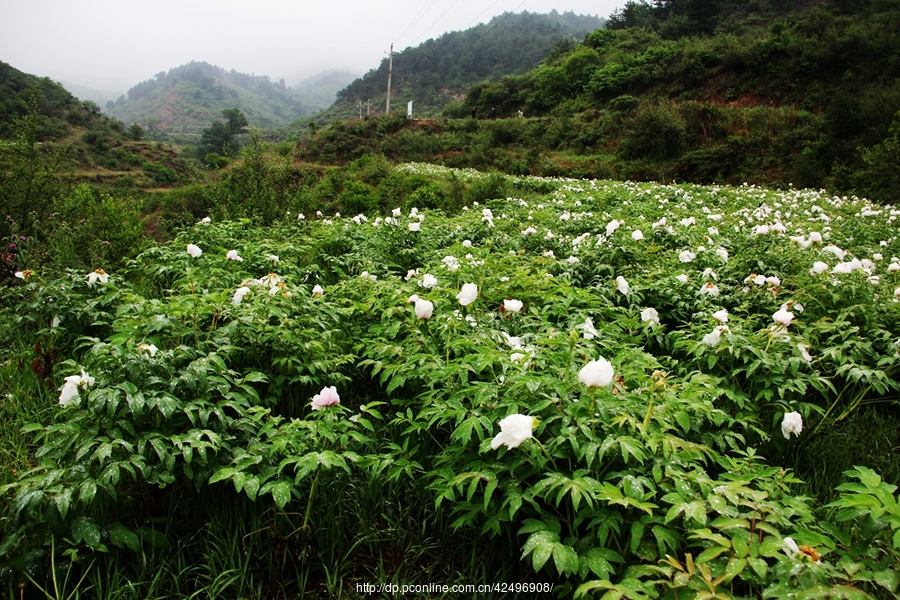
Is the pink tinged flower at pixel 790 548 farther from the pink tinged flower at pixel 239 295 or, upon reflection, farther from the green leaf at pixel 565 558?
the pink tinged flower at pixel 239 295

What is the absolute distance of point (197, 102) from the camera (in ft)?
330

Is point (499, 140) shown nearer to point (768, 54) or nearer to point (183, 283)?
point (768, 54)

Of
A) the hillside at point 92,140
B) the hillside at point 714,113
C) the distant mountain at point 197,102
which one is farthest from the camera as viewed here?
the distant mountain at point 197,102

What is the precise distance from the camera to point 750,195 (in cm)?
868

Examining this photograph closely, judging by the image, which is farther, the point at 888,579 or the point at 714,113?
the point at 714,113

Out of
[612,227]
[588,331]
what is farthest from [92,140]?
[588,331]

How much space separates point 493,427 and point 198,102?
124426mm

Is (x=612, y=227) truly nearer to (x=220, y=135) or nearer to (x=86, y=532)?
(x=86, y=532)

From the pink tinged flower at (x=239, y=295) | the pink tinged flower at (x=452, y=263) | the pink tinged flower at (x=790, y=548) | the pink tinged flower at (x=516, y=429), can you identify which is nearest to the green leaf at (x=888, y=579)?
the pink tinged flower at (x=790, y=548)

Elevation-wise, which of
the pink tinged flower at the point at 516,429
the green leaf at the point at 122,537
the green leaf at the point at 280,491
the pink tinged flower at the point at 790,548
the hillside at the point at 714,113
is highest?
the hillside at the point at 714,113

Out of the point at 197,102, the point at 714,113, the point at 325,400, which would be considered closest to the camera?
the point at 325,400

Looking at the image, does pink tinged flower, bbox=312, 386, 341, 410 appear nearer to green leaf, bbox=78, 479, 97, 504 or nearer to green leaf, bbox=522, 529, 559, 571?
green leaf, bbox=78, 479, 97, 504

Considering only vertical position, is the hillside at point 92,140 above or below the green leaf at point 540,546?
above

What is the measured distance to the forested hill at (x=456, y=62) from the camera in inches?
2635
